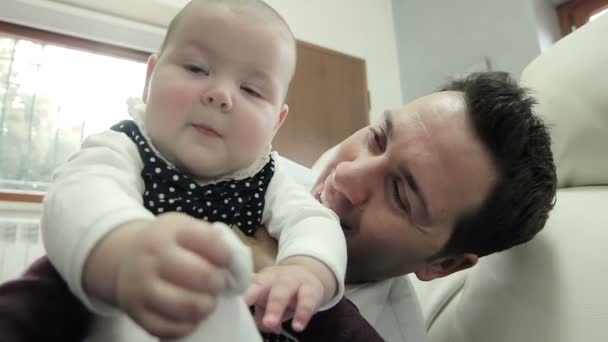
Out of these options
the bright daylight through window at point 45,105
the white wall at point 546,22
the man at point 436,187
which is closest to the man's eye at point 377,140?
the man at point 436,187

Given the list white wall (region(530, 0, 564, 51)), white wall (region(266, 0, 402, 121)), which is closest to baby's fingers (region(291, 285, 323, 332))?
white wall (region(530, 0, 564, 51))

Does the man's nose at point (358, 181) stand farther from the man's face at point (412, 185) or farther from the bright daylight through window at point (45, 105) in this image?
the bright daylight through window at point (45, 105)

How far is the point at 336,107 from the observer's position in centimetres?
266

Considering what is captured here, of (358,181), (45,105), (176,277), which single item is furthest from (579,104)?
(45,105)

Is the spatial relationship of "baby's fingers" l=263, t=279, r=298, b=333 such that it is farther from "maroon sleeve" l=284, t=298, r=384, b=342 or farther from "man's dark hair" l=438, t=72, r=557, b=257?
"man's dark hair" l=438, t=72, r=557, b=257

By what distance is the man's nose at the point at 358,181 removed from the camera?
780 millimetres

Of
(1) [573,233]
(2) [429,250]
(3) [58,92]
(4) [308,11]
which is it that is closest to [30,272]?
(2) [429,250]

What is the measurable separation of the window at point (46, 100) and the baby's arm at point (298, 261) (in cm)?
174

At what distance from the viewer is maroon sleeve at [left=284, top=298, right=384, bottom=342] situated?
53 cm

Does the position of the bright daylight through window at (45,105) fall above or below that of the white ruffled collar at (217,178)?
below

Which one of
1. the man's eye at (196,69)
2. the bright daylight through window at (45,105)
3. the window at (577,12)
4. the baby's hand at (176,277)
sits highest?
the window at (577,12)

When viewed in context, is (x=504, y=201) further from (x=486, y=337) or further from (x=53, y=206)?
(x=53, y=206)

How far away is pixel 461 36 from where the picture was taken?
2.59 metres

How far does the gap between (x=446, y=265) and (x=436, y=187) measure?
0.29 metres
